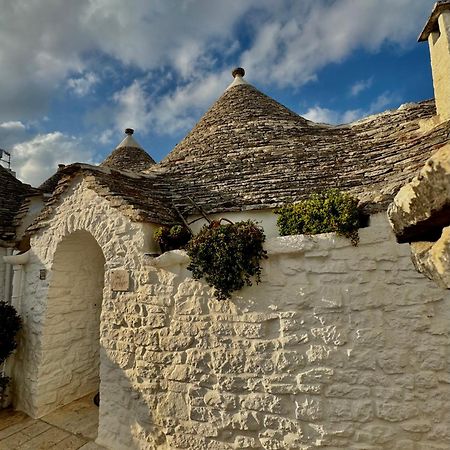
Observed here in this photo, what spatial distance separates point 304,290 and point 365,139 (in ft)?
12.5

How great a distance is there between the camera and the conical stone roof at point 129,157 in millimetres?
11102

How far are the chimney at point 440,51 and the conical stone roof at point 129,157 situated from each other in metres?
8.61

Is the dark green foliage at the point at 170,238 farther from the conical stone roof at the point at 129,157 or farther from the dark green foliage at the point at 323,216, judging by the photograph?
the conical stone roof at the point at 129,157

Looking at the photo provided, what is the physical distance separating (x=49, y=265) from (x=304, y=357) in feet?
14.9

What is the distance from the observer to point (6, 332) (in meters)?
5.20

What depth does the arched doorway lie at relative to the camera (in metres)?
5.27

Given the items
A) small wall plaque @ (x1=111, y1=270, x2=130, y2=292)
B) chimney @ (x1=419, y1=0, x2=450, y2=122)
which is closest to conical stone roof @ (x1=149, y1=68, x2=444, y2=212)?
chimney @ (x1=419, y1=0, x2=450, y2=122)

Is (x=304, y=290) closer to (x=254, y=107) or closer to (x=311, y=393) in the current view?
(x=311, y=393)

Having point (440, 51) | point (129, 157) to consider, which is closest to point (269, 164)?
point (440, 51)

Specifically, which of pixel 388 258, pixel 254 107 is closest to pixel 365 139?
pixel 254 107

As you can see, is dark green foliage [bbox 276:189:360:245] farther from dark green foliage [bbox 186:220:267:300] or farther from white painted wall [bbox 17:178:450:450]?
dark green foliage [bbox 186:220:267:300]

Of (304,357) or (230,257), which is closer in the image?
(304,357)

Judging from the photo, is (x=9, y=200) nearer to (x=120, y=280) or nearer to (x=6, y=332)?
(x=6, y=332)

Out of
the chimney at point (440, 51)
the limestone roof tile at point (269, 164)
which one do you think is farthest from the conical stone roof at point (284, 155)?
the chimney at point (440, 51)
